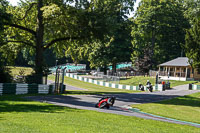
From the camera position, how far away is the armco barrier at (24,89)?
923 inches

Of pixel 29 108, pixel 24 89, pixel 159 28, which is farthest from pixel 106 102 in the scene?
pixel 159 28

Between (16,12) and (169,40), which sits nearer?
(16,12)

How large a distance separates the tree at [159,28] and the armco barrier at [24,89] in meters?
33.7

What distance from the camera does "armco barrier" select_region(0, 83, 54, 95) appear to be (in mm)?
23433

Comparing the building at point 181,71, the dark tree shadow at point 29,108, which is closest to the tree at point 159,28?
the building at point 181,71

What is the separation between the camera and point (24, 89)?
82.1ft

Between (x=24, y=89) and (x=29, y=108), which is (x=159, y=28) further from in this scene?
(x=29, y=108)

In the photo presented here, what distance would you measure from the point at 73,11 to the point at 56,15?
8.15 ft

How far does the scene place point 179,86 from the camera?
4253cm

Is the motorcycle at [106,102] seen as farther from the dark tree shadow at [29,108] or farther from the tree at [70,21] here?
the tree at [70,21]

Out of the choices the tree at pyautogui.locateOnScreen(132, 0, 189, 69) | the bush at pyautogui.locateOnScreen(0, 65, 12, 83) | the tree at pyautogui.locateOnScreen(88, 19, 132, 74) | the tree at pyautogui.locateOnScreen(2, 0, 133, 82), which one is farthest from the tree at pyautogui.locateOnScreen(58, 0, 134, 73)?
the bush at pyautogui.locateOnScreen(0, 65, 12, 83)

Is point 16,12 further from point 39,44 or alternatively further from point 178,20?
point 178,20

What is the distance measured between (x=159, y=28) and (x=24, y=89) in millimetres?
44650

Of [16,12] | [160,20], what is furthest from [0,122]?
[160,20]
